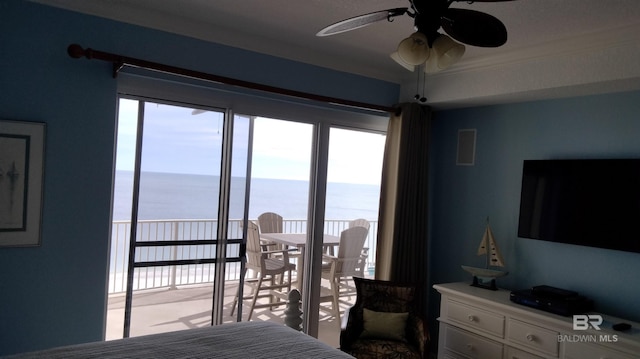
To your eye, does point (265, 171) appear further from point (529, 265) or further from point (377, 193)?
point (529, 265)

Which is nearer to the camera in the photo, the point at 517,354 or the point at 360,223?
the point at 517,354

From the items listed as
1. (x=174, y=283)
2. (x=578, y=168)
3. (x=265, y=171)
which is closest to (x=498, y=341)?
(x=578, y=168)

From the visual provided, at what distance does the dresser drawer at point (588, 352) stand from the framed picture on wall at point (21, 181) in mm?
3331

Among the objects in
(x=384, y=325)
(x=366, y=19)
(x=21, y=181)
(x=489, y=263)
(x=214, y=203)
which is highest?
(x=366, y=19)

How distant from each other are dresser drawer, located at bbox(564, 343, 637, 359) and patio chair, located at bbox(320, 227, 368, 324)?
1822mm

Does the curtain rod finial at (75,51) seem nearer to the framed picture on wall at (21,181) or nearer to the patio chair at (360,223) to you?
the framed picture on wall at (21,181)

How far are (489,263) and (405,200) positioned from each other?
0.87 m

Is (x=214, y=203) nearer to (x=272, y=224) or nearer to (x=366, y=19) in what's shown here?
(x=272, y=224)

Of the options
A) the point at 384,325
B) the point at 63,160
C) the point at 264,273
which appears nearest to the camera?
the point at 63,160

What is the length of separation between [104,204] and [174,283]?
0.77 metres

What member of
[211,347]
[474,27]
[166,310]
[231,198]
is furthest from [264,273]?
[474,27]

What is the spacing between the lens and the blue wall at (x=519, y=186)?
3.20m

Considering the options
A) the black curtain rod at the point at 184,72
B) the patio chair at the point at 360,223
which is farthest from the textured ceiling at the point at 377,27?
the patio chair at the point at 360,223

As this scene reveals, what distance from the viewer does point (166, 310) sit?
3350 millimetres
